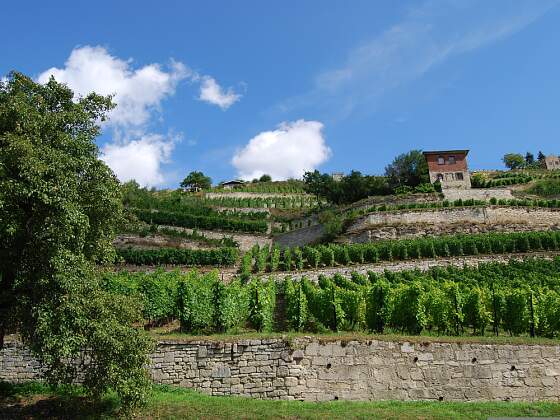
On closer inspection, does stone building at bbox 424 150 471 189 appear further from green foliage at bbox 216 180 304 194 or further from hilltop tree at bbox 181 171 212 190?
hilltop tree at bbox 181 171 212 190

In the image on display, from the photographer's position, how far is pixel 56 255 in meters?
12.7

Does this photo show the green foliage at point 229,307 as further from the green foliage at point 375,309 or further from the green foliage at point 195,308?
the green foliage at point 195,308

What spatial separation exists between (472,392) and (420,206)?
29.8m

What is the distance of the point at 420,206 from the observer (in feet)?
151

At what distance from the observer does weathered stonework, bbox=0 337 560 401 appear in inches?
678

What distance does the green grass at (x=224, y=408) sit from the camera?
14.5 m

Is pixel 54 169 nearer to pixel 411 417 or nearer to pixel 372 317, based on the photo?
pixel 411 417

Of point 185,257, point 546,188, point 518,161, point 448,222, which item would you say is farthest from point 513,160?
point 185,257

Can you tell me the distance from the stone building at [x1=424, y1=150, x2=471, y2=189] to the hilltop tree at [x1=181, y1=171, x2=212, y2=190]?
165 feet

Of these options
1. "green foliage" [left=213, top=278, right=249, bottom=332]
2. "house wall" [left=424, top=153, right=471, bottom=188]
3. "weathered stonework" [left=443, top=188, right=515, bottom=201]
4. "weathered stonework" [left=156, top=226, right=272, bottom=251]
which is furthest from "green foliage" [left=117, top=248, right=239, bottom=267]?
"house wall" [left=424, top=153, right=471, bottom=188]

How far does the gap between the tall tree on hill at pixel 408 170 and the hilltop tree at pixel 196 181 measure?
4548cm

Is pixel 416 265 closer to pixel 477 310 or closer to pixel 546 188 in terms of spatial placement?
pixel 477 310

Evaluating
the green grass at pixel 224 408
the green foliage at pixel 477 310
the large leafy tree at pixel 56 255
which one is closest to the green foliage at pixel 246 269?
the green foliage at pixel 477 310

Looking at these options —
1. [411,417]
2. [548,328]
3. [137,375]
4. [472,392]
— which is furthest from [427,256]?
[137,375]
